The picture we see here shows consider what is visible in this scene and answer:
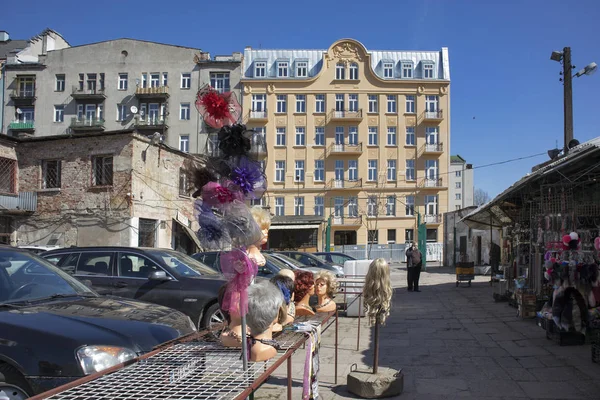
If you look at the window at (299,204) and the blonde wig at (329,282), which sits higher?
the window at (299,204)

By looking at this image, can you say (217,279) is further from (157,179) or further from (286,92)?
(286,92)

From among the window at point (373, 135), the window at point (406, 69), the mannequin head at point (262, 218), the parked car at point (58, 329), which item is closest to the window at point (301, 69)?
the window at point (373, 135)

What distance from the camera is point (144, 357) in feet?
10.6

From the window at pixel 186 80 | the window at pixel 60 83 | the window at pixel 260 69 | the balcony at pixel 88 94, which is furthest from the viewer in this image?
the window at pixel 260 69

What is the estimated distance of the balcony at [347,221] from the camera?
4453 cm

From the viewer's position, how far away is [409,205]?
44.8m

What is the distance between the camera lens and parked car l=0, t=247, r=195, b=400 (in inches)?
140

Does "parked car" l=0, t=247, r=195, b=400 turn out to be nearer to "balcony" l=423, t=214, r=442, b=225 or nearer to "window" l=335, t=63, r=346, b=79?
"balcony" l=423, t=214, r=442, b=225

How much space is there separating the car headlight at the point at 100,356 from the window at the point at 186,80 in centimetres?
4256

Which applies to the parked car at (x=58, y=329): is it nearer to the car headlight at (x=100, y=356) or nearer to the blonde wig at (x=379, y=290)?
the car headlight at (x=100, y=356)

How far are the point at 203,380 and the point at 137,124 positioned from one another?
44043 mm

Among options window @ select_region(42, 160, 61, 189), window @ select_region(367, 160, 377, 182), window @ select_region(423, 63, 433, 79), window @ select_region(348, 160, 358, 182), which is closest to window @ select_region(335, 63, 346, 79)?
window @ select_region(423, 63, 433, 79)

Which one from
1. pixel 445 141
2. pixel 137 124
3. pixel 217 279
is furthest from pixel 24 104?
pixel 217 279

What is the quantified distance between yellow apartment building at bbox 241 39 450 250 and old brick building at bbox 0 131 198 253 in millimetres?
23389
